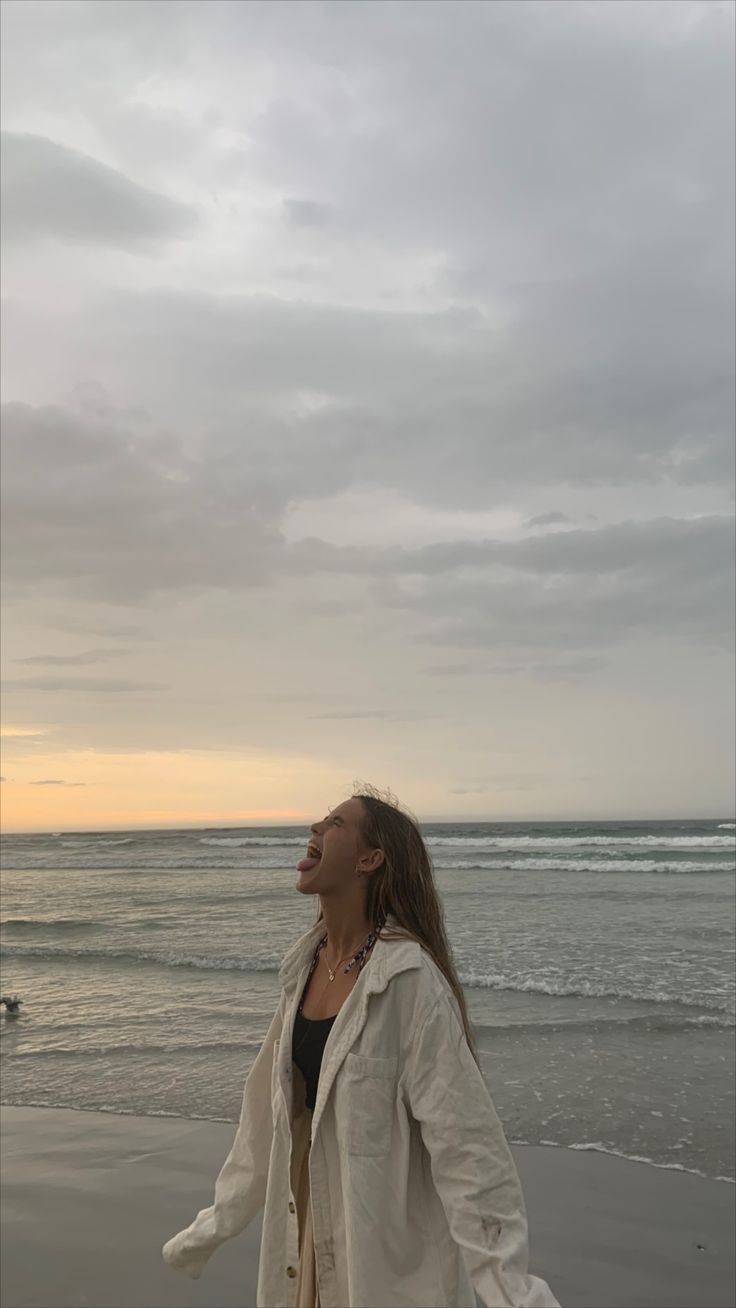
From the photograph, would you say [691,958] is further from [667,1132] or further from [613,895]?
[613,895]

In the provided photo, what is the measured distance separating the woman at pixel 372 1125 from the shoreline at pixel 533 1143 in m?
4.55

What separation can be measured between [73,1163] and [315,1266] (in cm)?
480

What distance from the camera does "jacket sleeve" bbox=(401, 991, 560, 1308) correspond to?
182 centimetres

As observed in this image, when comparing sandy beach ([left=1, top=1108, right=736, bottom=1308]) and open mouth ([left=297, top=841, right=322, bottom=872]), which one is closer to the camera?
open mouth ([left=297, top=841, right=322, bottom=872])

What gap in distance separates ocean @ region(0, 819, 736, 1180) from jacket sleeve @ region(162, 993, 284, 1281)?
4637mm

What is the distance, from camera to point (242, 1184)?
243cm

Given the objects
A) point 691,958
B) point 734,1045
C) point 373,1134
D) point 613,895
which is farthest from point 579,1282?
point 613,895

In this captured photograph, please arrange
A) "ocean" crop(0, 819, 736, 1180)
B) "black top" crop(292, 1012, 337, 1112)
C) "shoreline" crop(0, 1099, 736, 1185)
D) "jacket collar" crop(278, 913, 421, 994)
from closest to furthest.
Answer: "jacket collar" crop(278, 913, 421, 994) < "black top" crop(292, 1012, 337, 1112) < "shoreline" crop(0, 1099, 736, 1185) < "ocean" crop(0, 819, 736, 1180)

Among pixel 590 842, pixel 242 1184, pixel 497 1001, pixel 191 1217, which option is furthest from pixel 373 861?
pixel 590 842

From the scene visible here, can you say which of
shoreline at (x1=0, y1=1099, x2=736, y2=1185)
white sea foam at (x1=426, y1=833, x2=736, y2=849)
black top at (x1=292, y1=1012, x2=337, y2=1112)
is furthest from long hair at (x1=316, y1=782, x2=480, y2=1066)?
white sea foam at (x1=426, y1=833, x2=736, y2=849)

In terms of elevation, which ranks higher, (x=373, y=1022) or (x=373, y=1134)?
(x=373, y=1022)

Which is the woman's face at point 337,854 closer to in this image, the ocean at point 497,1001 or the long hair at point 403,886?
the long hair at point 403,886

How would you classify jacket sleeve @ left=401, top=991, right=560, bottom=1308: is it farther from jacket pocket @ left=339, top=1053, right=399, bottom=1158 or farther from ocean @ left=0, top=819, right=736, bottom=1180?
ocean @ left=0, top=819, right=736, bottom=1180

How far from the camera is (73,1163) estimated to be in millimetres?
6227
